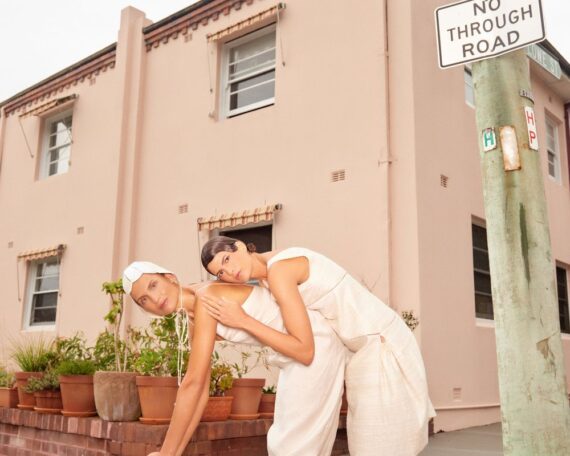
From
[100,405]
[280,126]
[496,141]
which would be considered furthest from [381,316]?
[280,126]

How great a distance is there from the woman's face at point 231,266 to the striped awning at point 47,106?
9.56 m

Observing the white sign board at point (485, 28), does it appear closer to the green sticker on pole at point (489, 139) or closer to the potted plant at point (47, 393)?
the green sticker on pole at point (489, 139)

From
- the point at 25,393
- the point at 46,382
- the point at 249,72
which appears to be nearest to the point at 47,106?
the point at 249,72

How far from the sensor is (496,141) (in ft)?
8.69

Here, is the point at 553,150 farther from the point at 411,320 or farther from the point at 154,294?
the point at 154,294

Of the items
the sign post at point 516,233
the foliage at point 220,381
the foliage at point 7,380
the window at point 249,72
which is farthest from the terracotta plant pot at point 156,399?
the window at point 249,72

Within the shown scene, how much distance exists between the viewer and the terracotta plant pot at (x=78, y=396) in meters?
4.31

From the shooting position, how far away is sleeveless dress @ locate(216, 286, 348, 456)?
2.22 metres

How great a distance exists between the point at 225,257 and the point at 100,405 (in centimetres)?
216

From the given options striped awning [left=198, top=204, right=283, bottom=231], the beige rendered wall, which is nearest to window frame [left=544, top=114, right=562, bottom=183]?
the beige rendered wall

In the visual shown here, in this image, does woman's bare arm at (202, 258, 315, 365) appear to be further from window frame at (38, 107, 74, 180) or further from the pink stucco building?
window frame at (38, 107, 74, 180)

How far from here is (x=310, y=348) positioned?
224 cm

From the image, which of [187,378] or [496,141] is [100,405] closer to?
[187,378]

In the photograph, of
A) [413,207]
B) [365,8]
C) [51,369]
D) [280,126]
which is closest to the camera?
[51,369]
